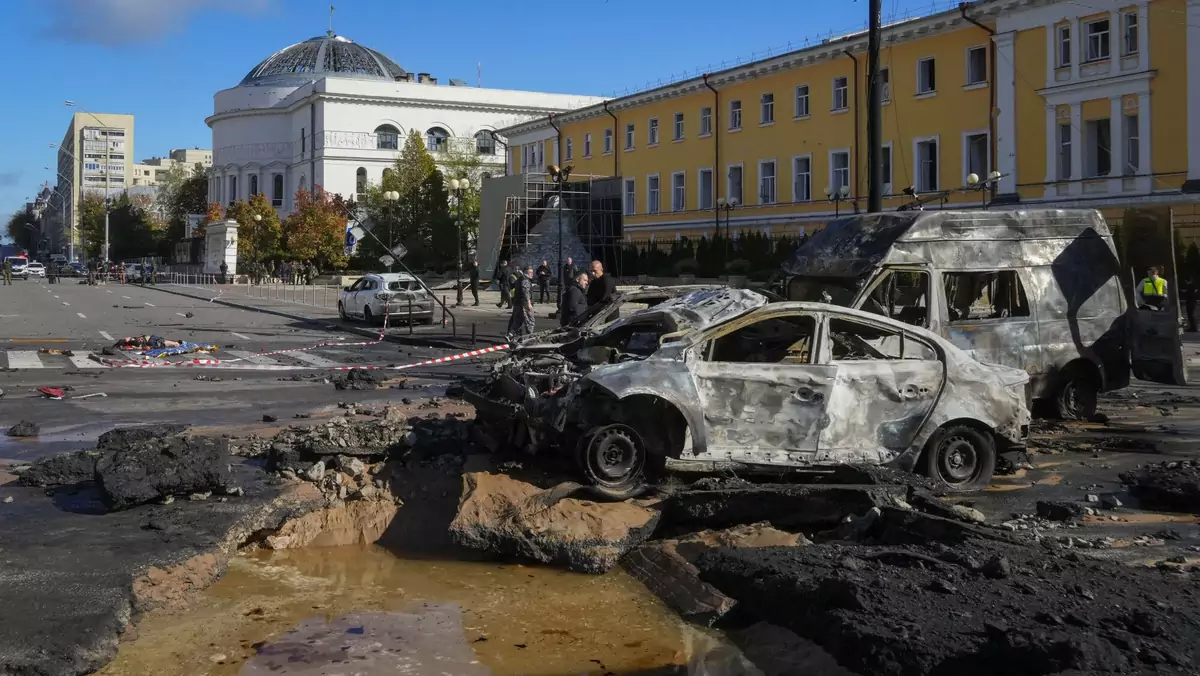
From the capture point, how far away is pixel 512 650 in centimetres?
555

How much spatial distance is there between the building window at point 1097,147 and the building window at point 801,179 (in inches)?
537

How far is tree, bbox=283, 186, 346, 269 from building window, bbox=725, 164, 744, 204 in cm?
2733

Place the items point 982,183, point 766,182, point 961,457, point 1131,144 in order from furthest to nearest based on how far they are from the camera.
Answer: point 766,182 < point 982,183 < point 1131,144 < point 961,457

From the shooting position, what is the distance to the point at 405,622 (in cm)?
593

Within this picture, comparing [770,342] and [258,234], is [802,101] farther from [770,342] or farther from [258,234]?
[770,342]

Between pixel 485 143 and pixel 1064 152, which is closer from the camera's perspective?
pixel 1064 152

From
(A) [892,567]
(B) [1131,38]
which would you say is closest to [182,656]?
(A) [892,567]

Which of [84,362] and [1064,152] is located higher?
[1064,152]

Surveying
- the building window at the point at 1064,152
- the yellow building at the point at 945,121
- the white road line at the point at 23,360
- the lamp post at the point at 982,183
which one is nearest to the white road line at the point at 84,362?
the white road line at the point at 23,360

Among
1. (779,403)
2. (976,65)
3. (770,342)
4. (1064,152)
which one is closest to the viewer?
(779,403)

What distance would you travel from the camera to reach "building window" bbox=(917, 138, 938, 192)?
43688 mm

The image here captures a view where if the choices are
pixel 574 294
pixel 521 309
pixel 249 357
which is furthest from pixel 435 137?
pixel 574 294

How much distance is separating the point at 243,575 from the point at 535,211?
4923cm

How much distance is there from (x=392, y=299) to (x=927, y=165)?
24.8 metres
